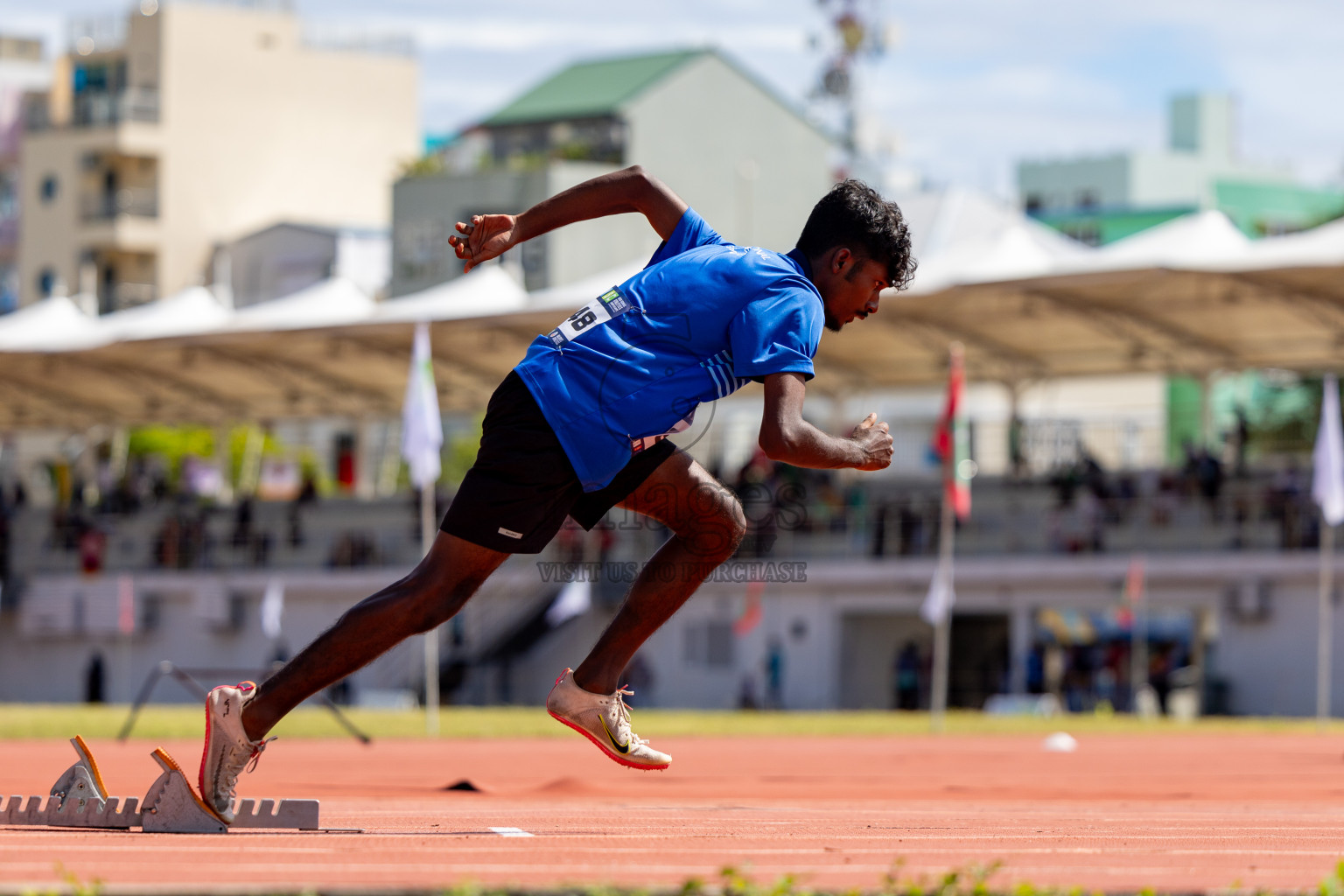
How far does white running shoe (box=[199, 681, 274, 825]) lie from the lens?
5.08m

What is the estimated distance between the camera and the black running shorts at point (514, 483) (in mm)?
5203

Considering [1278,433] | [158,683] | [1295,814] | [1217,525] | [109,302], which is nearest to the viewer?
[1295,814]

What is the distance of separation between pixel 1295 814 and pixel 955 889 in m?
3.62

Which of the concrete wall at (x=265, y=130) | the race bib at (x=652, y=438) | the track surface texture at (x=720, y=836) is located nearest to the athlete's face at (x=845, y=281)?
the race bib at (x=652, y=438)

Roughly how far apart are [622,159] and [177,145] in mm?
16997

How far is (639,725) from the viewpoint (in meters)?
22.8

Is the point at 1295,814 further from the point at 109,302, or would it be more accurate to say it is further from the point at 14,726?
the point at 109,302

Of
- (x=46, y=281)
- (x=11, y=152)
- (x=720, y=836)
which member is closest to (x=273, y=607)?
(x=720, y=836)

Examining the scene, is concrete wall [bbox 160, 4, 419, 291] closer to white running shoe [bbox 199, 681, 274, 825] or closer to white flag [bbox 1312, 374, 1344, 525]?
white flag [bbox 1312, 374, 1344, 525]

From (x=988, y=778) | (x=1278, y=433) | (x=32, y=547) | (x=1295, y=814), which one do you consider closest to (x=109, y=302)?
(x=32, y=547)

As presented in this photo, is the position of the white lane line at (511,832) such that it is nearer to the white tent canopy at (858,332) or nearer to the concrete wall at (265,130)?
the white tent canopy at (858,332)

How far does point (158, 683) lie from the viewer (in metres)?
40.5

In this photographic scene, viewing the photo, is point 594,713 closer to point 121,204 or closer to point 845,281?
point 845,281

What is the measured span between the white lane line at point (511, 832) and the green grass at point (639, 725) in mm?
14148
